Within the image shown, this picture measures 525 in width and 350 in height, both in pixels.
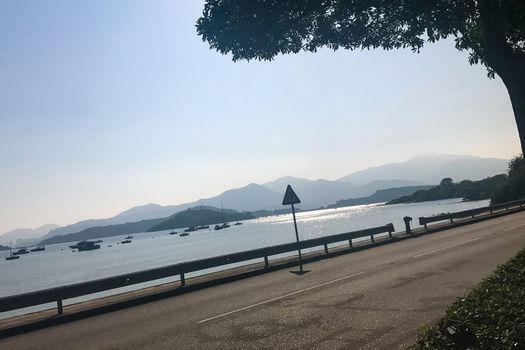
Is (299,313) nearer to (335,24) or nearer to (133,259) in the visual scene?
(335,24)

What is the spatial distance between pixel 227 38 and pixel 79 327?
25.0ft

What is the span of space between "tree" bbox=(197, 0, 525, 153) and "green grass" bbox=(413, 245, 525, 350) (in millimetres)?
3372

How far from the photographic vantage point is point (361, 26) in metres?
10.7

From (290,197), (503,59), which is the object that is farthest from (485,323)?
(290,197)

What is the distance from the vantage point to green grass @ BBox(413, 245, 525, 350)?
14.6 ft

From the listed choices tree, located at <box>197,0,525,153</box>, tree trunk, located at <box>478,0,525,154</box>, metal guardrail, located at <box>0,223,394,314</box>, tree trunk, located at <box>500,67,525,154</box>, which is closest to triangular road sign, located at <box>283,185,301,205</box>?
metal guardrail, located at <box>0,223,394,314</box>

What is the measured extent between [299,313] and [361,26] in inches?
276

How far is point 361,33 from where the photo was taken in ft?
35.4

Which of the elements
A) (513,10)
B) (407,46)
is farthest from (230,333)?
(407,46)

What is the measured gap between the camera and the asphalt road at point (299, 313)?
710 centimetres

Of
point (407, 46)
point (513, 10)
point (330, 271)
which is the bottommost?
point (330, 271)

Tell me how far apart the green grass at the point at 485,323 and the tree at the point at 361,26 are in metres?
3.37

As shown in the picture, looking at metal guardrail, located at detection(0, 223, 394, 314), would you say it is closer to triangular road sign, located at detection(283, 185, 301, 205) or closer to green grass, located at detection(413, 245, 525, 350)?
triangular road sign, located at detection(283, 185, 301, 205)

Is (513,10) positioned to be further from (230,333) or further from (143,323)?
(143,323)
